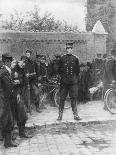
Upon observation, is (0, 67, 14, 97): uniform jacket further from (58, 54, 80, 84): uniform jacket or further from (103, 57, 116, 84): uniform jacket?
(103, 57, 116, 84): uniform jacket

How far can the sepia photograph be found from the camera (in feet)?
27.2

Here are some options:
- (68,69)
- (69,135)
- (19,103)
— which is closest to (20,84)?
(19,103)

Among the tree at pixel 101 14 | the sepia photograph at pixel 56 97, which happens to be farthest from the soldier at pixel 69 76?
the tree at pixel 101 14

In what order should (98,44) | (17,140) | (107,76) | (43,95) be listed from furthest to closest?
1. (98,44)
2. (43,95)
3. (107,76)
4. (17,140)

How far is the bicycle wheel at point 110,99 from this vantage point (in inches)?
458

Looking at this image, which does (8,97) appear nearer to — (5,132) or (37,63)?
(5,132)

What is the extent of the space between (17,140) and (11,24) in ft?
85.8

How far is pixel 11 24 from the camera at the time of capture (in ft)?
113

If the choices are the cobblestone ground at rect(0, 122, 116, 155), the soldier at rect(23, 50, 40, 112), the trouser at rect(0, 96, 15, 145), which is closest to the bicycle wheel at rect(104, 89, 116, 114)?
the cobblestone ground at rect(0, 122, 116, 155)

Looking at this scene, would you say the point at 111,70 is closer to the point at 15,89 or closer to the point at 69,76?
the point at 69,76

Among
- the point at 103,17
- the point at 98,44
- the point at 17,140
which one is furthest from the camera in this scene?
the point at 103,17

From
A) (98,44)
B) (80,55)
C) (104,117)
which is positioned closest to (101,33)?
(98,44)

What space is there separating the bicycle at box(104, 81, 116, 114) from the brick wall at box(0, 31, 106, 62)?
6.76 meters

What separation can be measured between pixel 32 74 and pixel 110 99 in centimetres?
233
